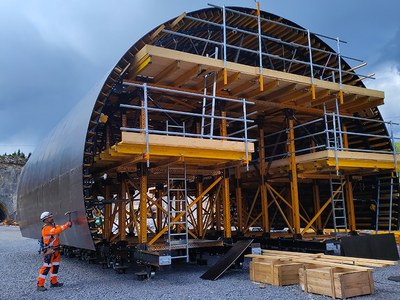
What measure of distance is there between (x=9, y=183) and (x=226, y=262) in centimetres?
3957

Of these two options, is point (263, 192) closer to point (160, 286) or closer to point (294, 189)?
point (294, 189)

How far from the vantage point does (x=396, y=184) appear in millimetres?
15297

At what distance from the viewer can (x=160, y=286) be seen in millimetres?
8820

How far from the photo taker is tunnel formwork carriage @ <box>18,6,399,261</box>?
33.0 ft

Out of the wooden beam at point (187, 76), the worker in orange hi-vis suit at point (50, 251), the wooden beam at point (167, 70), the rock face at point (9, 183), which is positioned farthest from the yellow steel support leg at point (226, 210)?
the rock face at point (9, 183)

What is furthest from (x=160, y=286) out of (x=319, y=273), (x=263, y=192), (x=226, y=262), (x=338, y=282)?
(x=263, y=192)

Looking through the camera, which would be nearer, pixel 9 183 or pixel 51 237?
pixel 51 237

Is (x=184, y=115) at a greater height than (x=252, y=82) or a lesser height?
lesser

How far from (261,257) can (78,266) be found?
6.38 metres

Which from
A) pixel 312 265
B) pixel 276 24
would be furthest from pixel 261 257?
pixel 276 24

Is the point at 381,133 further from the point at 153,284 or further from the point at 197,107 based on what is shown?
the point at 153,284

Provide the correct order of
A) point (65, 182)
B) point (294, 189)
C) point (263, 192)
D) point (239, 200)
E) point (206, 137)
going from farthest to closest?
point (239, 200) < point (263, 192) < point (294, 189) < point (206, 137) < point (65, 182)

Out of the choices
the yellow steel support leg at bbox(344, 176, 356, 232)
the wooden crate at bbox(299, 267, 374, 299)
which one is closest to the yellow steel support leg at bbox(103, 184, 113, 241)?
the wooden crate at bbox(299, 267, 374, 299)

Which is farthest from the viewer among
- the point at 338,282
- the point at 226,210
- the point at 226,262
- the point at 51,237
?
the point at 226,210
